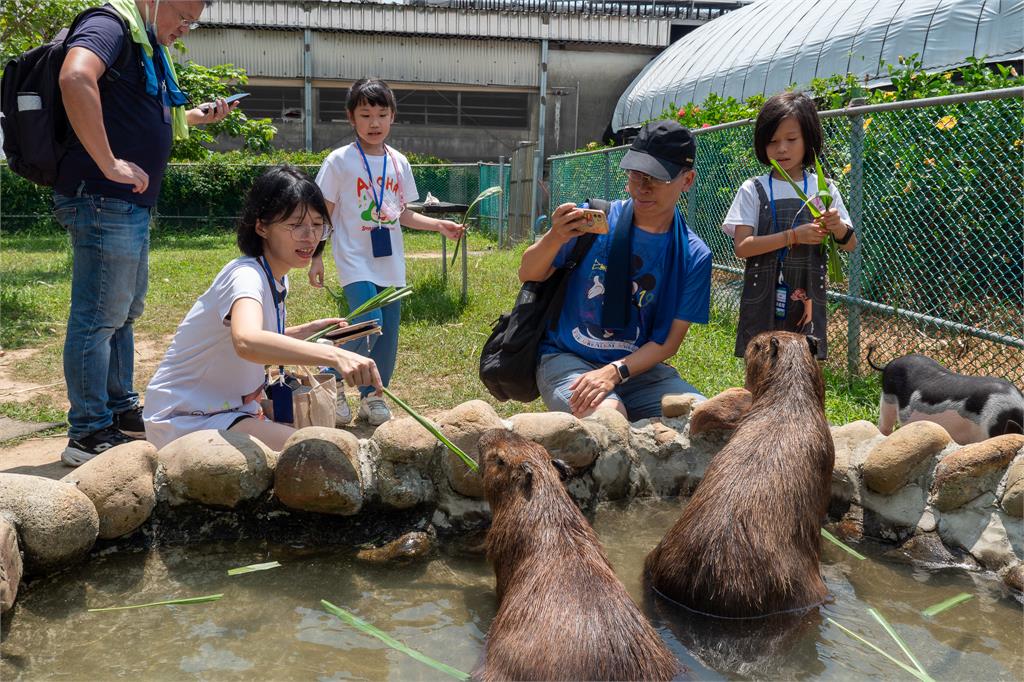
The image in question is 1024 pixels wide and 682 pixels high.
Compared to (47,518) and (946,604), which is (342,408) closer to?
(47,518)

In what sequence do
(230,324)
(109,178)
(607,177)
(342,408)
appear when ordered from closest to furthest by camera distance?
(230,324) → (109,178) → (342,408) → (607,177)

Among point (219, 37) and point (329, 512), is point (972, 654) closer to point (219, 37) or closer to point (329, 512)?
point (329, 512)

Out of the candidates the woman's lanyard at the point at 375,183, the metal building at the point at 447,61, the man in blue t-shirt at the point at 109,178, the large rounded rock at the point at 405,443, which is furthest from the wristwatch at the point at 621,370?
the metal building at the point at 447,61

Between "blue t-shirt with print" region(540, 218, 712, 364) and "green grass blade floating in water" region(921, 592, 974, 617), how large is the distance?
157 centimetres

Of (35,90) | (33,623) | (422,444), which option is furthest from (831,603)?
(35,90)

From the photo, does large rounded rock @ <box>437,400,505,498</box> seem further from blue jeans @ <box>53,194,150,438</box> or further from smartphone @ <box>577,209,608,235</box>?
blue jeans @ <box>53,194,150,438</box>

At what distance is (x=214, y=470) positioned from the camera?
3068 mm

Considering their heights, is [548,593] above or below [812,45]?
below

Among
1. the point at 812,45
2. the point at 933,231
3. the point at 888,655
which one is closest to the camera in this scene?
the point at 888,655

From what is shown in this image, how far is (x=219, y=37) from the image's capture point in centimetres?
2436

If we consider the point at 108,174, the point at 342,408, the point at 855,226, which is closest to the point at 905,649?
the point at 342,408

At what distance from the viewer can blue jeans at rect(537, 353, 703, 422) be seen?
3.95m

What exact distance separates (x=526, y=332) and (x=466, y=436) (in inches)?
37.9

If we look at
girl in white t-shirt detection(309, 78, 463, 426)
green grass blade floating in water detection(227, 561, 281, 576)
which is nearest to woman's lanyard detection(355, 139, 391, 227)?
girl in white t-shirt detection(309, 78, 463, 426)
